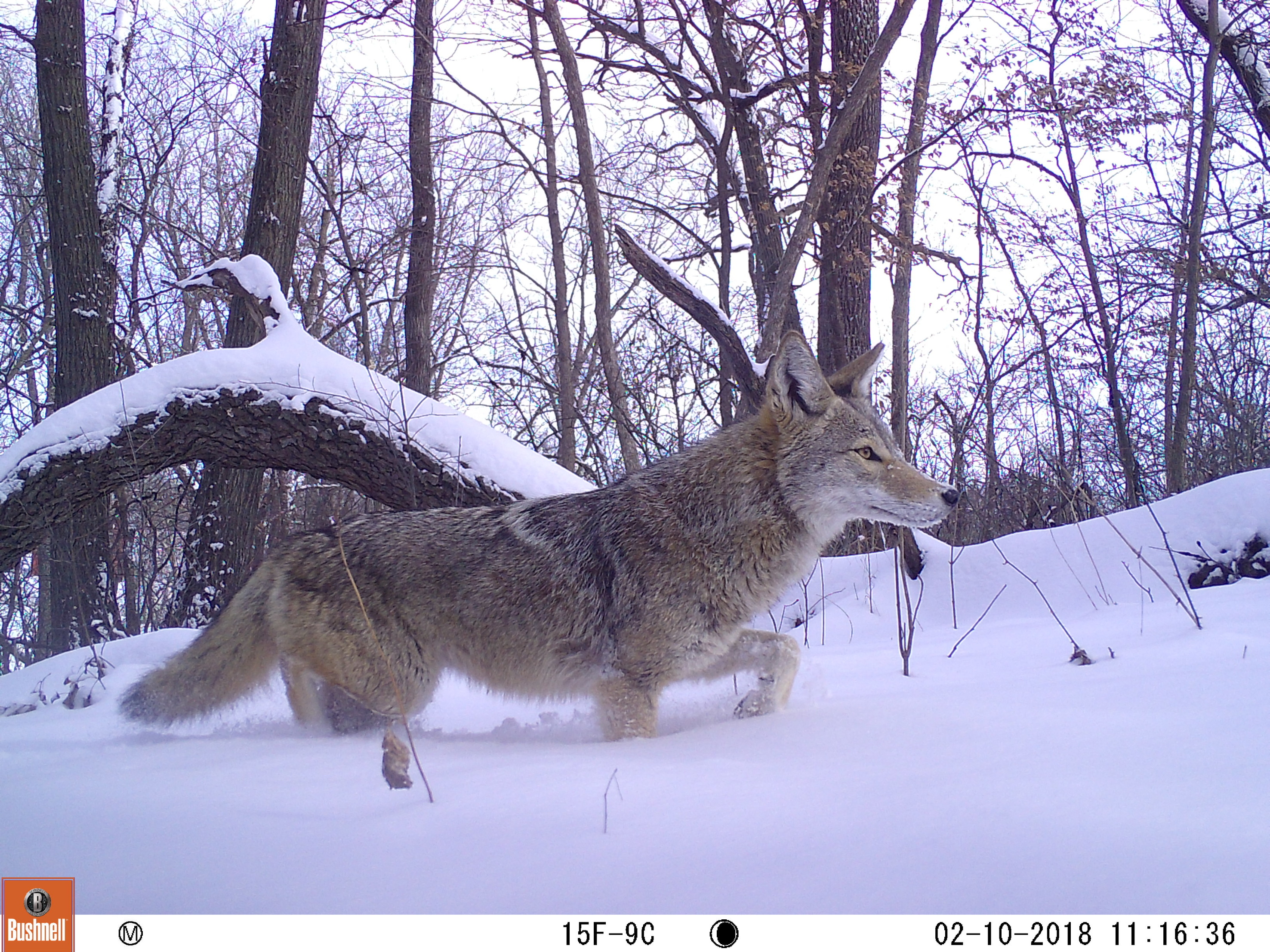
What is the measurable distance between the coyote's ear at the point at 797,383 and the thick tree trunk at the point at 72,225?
8600 mm

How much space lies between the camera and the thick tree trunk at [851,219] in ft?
33.8

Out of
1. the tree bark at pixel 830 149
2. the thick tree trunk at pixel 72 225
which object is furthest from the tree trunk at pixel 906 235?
the thick tree trunk at pixel 72 225

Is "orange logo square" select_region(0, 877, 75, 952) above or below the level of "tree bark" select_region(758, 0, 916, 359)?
below

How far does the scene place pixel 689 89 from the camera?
1573 centimetres

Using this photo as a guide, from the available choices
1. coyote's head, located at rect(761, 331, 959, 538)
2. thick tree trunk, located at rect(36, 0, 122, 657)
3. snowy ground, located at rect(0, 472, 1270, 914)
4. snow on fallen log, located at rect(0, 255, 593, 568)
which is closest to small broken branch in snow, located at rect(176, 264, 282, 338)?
snow on fallen log, located at rect(0, 255, 593, 568)

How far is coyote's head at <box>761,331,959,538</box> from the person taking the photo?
401 centimetres

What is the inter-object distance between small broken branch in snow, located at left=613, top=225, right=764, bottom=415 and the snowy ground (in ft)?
12.8

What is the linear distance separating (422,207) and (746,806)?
1502cm

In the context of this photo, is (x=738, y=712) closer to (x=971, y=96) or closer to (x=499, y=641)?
(x=499, y=641)

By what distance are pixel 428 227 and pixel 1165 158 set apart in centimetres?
1379

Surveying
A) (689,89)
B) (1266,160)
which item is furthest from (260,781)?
(1266,160)

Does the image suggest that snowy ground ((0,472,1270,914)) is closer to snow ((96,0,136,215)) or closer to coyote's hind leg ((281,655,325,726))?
coyote's hind leg ((281,655,325,726))

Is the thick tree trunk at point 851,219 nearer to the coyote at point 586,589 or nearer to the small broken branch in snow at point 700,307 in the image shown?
the small broken branch in snow at point 700,307
